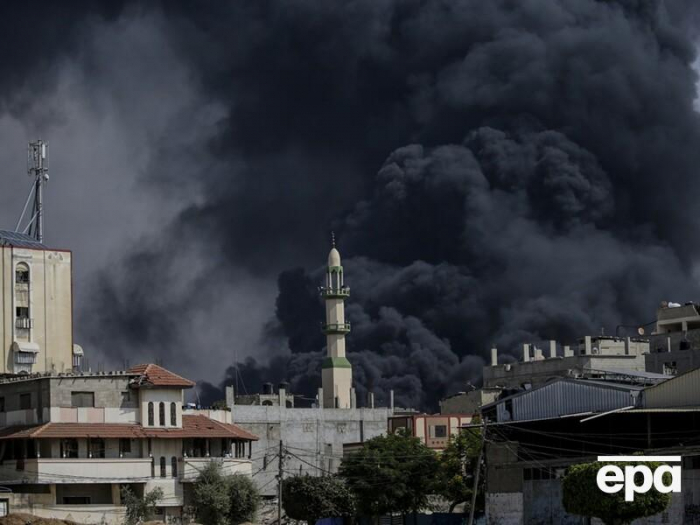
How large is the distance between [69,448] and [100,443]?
2.18 metres

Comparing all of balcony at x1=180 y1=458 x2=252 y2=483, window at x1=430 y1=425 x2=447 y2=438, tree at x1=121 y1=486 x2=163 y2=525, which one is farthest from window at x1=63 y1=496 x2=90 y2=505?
window at x1=430 y1=425 x2=447 y2=438

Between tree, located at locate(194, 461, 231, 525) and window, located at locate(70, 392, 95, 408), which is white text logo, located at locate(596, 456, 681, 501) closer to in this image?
tree, located at locate(194, 461, 231, 525)

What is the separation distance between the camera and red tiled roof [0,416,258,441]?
99812 mm

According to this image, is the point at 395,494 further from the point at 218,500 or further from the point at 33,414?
the point at 33,414

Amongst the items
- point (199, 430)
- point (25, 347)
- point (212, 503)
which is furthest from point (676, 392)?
point (25, 347)

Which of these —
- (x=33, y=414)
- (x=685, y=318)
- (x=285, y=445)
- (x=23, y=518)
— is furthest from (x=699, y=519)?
(x=685, y=318)

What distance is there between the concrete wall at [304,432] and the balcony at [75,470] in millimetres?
27537

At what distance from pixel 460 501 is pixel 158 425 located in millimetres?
21631

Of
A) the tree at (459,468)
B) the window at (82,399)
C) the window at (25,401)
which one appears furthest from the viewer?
the window at (25,401)

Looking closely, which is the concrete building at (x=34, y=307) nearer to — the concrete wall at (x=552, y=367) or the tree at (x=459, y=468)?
the tree at (x=459, y=468)

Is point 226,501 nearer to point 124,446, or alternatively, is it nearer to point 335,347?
point 124,446

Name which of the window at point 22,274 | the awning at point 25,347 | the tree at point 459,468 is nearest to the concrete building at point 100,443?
the awning at point 25,347

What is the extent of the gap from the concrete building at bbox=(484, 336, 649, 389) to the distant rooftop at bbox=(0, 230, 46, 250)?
45.9 metres

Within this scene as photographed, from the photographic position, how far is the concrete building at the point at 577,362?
14550 cm
